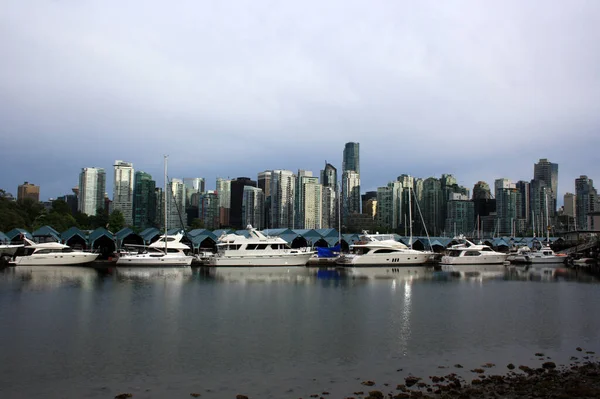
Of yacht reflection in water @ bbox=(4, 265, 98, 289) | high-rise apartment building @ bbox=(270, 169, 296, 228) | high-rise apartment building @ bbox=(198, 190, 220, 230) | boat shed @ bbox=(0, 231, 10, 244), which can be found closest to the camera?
yacht reflection in water @ bbox=(4, 265, 98, 289)

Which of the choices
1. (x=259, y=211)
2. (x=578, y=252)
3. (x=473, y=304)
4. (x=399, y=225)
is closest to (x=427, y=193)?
(x=399, y=225)

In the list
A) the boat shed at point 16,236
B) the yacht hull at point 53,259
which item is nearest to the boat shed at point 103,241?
the boat shed at point 16,236

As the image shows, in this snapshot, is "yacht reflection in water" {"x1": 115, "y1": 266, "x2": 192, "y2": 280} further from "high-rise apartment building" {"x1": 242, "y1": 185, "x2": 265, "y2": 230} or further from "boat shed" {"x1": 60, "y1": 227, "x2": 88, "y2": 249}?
"high-rise apartment building" {"x1": 242, "y1": 185, "x2": 265, "y2": 230}

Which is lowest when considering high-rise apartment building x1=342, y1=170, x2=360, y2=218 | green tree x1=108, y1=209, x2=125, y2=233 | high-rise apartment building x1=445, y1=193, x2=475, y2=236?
green tree x1=108, y1=209, x2=125, y2=233

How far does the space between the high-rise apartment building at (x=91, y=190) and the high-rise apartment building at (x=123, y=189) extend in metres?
32.2

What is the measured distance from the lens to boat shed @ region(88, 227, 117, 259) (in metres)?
79.1

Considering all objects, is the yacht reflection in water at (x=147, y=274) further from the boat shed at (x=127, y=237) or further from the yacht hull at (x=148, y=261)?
the boat shed at (x=127, y=237)

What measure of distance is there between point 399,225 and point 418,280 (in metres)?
119

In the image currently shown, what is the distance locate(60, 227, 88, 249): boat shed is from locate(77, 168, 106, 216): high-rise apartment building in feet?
328

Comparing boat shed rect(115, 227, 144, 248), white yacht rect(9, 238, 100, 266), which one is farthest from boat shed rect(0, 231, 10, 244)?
white yacht rect(9, 238, 100, 266)

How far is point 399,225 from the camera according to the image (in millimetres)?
167500

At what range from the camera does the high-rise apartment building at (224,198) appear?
182 m

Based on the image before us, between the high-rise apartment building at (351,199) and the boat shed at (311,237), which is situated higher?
the high-rise apartment building at (351,199)

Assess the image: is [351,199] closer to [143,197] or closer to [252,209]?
[252,209]
